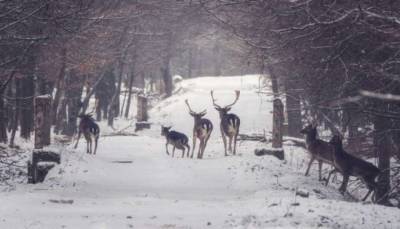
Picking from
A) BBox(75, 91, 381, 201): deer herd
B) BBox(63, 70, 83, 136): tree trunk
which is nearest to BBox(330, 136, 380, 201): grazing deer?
BBox(75, 91, 381, 201): deer herd

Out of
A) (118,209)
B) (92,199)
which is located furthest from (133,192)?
(118,209)

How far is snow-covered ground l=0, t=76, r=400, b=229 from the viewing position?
9641mm

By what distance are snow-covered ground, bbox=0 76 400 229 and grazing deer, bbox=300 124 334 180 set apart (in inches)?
24.6

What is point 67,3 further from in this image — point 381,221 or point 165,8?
point 165,8

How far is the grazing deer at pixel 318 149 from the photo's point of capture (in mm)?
15486

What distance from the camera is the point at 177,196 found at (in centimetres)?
1256

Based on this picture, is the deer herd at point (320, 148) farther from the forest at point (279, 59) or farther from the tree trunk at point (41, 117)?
the tree trunk at point (41, 117)

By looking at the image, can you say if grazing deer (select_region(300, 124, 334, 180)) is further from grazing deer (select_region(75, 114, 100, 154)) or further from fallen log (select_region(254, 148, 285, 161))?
grazing deer (select_region(75, 114, 100, 154))

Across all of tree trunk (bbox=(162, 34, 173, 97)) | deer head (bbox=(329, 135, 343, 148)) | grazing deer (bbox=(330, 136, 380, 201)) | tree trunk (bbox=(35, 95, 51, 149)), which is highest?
tree trunk (bbox=(162, 34, 173, 97))

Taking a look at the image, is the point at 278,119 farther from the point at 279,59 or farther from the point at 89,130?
the point at 89,130

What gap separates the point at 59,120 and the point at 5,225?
910 inches

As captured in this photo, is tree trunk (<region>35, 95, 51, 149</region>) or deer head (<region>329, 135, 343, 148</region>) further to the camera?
deer head (<region>329, 135, 343, 148</region>)

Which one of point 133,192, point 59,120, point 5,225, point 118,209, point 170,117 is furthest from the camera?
point 170,117

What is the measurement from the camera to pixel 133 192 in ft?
42.0
